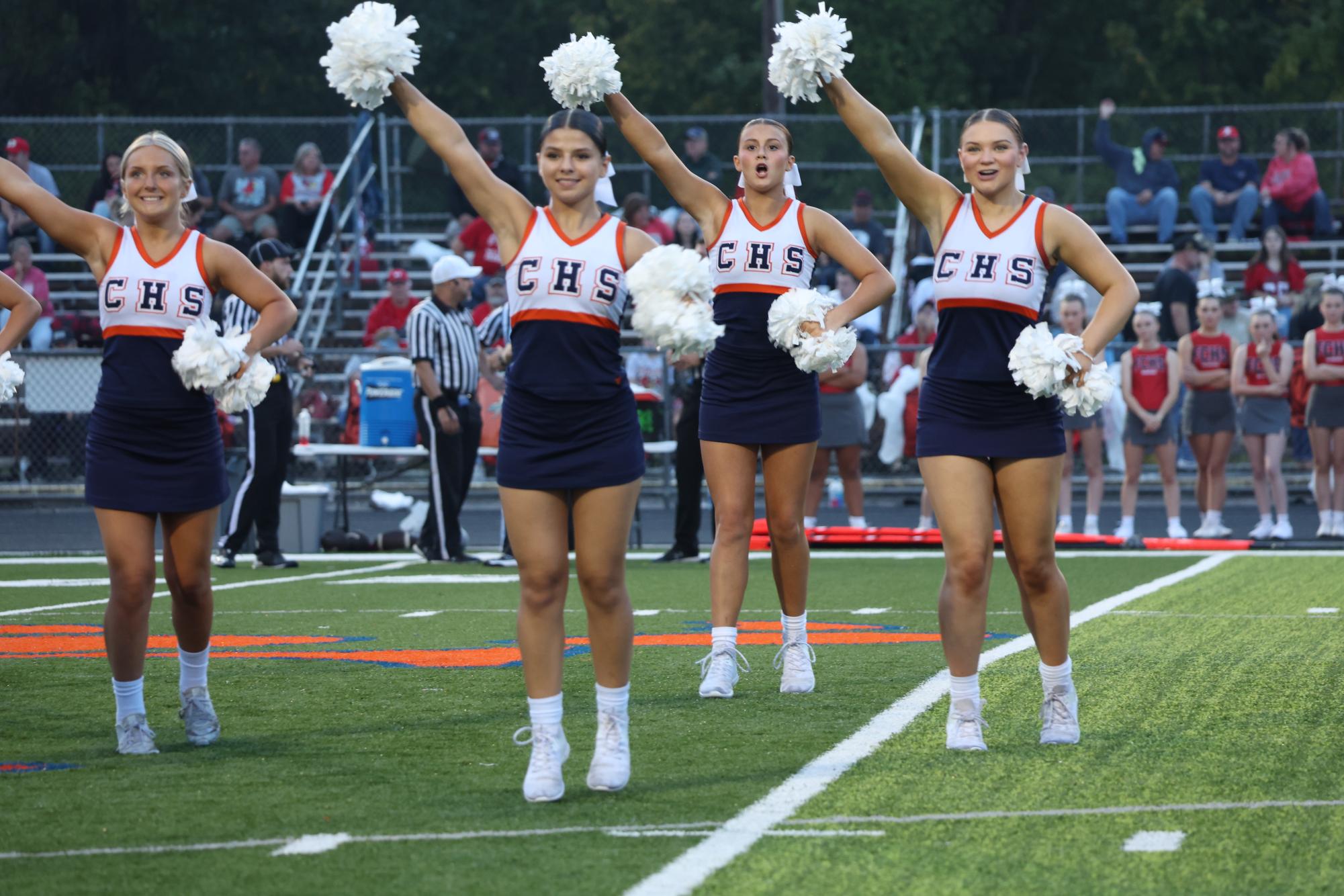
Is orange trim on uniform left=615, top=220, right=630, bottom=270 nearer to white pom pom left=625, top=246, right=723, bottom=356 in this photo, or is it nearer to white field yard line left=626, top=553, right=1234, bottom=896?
white pom pom left=625, top=246, right=723, bottom=356

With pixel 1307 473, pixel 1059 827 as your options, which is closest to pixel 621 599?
pixel 1059 827

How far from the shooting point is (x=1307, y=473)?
58.0 ft

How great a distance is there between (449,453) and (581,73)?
7.26m

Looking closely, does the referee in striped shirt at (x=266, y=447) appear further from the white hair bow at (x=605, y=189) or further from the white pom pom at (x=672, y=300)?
the white pom pom at (x=672, y=300)

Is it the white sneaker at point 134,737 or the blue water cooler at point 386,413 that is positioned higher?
the blue water cooler at point 386,413

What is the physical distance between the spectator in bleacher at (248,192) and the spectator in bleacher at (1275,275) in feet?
34.8

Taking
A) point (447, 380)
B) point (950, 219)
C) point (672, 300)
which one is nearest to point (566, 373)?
point (672, 300)

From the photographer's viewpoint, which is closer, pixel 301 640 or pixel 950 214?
pixel 950 214

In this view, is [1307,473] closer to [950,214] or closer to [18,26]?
[950,214]

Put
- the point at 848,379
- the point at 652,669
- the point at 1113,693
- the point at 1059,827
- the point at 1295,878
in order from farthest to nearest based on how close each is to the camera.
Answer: the point at 848,379 < the point at 652,669 < the point at 1113,693 < the point at 1059,827 < the point at 1295,878

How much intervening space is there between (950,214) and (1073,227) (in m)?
0.38

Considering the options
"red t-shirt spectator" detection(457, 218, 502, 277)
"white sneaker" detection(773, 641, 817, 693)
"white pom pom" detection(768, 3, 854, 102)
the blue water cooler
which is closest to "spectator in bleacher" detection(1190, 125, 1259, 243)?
"red t-shirt spectator" detection(457, 218, 502, 277)

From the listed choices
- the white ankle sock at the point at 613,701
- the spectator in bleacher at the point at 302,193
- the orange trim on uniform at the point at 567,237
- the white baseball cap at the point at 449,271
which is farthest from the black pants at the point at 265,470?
the spectator in bleacher at the point at 302,193

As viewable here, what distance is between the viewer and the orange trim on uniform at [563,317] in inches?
197
